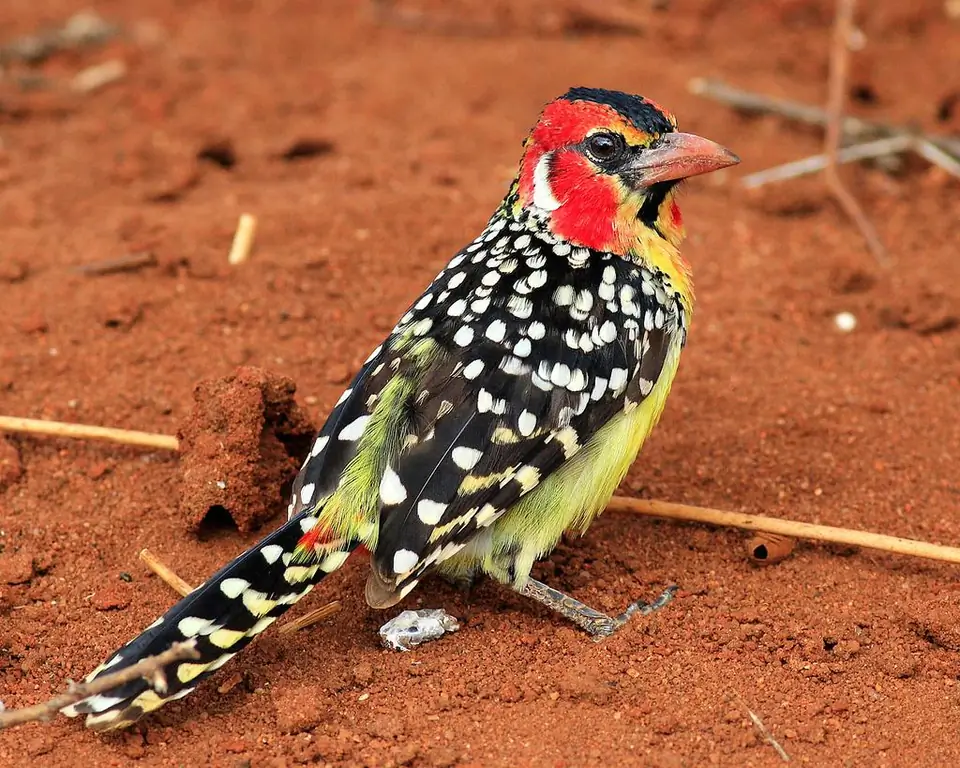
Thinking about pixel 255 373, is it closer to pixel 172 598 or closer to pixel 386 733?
pixel 172 598

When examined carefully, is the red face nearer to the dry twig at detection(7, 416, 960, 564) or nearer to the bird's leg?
the dry twig at detection(7, 416, 960, 564)

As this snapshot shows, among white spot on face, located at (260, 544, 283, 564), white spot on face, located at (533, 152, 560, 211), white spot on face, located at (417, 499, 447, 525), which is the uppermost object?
white spot on face, located at (533, 152, 560, 211)

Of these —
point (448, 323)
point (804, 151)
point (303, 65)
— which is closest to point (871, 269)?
point (804, 151)

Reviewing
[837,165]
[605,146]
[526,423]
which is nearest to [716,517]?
[526,423]

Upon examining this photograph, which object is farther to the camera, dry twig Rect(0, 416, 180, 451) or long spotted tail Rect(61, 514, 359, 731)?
dry twig Rect(0, 416, 180, 451)

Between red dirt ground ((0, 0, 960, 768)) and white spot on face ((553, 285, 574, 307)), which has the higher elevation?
white spot on face ((553, 285, 574, 307))

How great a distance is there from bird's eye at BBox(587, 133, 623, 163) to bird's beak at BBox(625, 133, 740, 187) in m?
0.07

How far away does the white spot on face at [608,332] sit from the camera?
376 cm

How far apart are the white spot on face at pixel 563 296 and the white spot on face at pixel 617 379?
0.86ft

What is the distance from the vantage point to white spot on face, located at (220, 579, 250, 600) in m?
3.28

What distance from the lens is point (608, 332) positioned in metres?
3.77

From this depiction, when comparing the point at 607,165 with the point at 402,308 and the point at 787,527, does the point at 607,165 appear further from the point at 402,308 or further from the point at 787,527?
the point at 402,308

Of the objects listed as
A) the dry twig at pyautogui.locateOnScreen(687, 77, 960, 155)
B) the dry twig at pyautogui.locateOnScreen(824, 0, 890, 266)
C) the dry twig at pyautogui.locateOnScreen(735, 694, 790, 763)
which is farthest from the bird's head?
the dry twig at pyautogui.locateOnScreen(687, 77, 960, 155)

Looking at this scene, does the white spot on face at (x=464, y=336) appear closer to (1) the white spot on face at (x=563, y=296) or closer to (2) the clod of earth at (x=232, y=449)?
(1) the white spot on face at (x=563, y=296)
